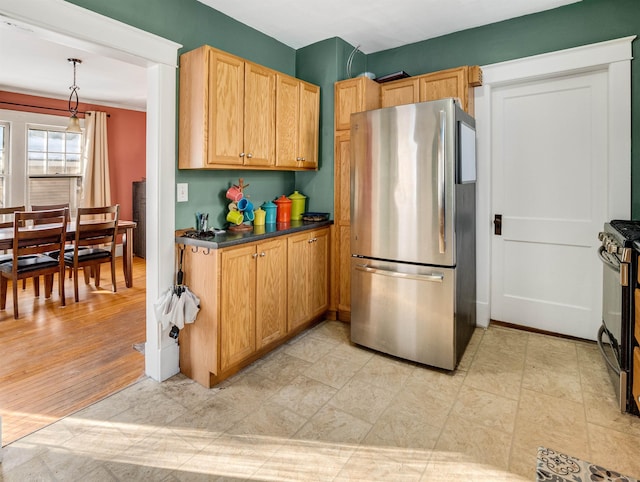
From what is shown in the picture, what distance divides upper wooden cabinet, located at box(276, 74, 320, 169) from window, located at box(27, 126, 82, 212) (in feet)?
14.5

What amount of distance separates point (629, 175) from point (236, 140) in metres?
2.75

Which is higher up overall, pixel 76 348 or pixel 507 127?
pixel 507 127

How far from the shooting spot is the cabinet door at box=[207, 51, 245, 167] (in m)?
2.42

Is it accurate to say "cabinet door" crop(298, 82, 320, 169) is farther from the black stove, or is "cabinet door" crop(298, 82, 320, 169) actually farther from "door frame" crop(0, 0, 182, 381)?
the black stove

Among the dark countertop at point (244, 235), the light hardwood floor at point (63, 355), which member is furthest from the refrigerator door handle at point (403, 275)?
the light hardwood floor at point (63, 355)

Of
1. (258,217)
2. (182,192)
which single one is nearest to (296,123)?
(258,217)

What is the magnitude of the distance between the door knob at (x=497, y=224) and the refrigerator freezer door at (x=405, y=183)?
113cm

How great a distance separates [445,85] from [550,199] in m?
1.25

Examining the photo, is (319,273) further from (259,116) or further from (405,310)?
(259,116)

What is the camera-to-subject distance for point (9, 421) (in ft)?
6.54

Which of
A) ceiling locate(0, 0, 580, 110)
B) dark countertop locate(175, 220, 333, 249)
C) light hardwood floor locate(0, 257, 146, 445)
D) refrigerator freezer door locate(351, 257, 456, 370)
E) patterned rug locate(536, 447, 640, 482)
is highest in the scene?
ceiling locate(0, 0, 580, 110)

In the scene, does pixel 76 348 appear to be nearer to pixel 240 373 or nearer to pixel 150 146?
pixel 240 373

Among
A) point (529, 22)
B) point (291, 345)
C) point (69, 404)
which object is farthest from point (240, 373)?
point (529, 22)

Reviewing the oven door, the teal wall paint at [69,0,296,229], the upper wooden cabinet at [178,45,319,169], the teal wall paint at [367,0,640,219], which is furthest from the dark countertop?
the oven door
